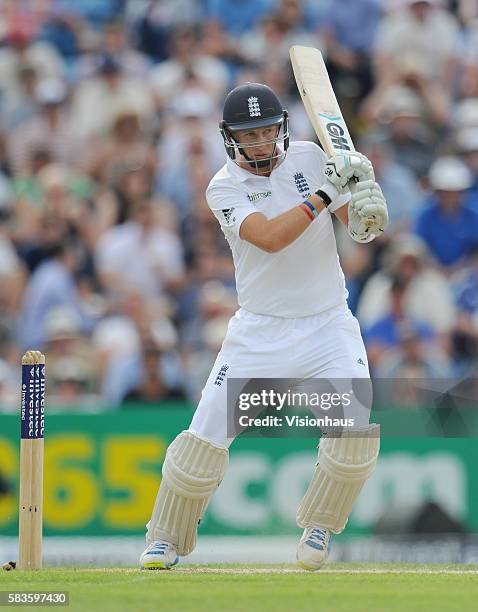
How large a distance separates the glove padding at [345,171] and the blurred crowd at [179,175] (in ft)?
9.58

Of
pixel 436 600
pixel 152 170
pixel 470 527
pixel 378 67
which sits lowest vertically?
pixel 470 527

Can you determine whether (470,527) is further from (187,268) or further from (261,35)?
(261,35)

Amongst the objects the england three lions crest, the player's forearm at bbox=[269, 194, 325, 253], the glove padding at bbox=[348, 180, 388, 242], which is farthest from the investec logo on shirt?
the glove padding at bbox=[348, 180, 388, 242]

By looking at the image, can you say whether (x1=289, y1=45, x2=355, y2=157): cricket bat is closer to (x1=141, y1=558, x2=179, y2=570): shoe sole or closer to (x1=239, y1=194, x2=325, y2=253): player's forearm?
(x1=239, y1=194, x2=325, y2=253): player's forearm

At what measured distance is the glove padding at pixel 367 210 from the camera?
251 inches

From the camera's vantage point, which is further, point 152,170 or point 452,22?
point 452,22

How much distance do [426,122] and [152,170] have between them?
2.16 m

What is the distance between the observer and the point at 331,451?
21.9 feet

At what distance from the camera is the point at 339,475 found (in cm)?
668

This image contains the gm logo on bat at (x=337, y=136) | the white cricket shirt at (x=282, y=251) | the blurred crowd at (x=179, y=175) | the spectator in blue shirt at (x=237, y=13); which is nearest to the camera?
the white cricket shirt at (x=282, y=251)

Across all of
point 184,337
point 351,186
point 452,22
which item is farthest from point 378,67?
point 351,186

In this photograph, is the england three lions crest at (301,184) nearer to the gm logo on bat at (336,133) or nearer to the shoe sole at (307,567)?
the gm logo on bat at (336,133)

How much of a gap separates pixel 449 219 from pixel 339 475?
4.54 meters

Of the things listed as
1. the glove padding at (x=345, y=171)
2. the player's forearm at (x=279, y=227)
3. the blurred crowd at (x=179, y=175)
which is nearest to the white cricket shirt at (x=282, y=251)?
the player's forearm at (x=279, y=227)
